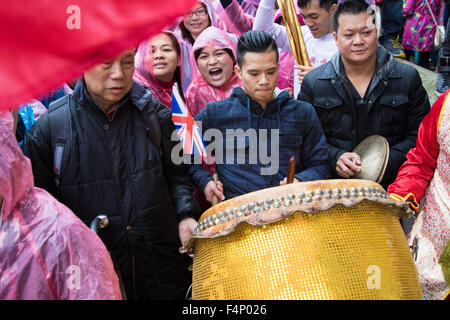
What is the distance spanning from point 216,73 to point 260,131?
3.39ft

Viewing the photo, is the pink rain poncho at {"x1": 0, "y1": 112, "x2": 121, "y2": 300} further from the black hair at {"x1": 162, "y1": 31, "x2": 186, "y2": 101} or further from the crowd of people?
the black hair at {"x1": 162, "y1": 31, "x2": 186, "y2": 101}

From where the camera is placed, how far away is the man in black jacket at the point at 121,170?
2352mm

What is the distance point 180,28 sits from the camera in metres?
4.26

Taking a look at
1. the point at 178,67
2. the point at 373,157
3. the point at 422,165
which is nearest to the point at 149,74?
the point at 178,67

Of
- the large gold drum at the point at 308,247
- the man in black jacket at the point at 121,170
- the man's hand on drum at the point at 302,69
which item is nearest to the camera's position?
the large gold drum at the point at 308,247

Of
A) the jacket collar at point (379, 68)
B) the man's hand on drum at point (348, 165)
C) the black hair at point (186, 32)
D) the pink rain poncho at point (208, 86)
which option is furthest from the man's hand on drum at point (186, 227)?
the black hair at point (186, 32)

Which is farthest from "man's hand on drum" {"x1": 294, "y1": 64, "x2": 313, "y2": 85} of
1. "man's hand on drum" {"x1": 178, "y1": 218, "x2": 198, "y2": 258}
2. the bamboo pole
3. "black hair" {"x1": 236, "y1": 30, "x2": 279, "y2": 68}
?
"man's hand on drum" {"x1": 178, "y1": 218, "x2": 198, "y2": 258}

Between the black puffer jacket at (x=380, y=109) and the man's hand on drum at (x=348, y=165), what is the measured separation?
16 centimetres

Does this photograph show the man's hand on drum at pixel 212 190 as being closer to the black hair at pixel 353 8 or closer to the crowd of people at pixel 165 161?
the crowd of people at pixel 165 161

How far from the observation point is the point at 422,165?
8.23ft
